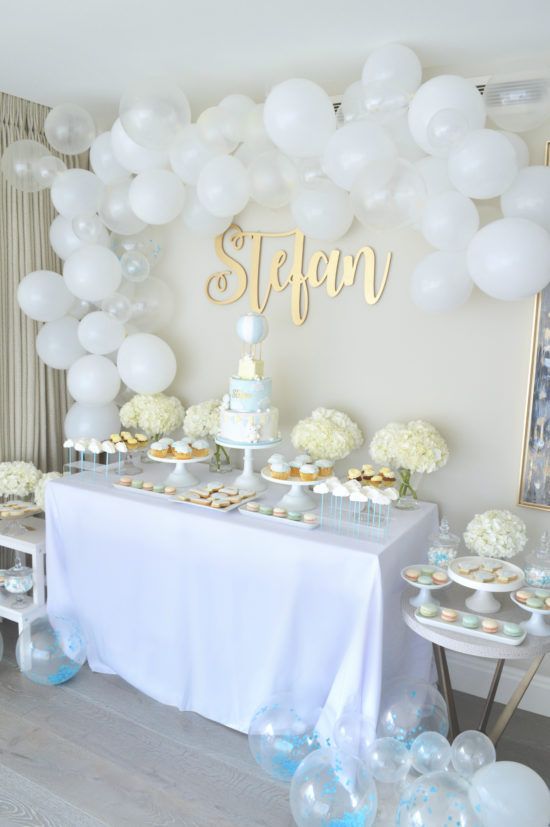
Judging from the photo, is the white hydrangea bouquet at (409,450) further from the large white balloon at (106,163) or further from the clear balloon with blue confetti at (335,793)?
the large white balloon at (106,163)

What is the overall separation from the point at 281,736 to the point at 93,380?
1.74 metres

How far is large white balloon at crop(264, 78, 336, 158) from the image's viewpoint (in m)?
2.36

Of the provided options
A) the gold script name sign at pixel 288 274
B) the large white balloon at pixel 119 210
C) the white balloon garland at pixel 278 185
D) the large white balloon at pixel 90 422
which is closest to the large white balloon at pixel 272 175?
the white balloon garland at pixel 278 185

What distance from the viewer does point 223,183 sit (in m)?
2.63

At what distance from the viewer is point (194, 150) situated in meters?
2.71

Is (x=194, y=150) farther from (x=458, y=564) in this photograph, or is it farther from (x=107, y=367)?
(x=458, y=564)

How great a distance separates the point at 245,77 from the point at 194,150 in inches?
17.3

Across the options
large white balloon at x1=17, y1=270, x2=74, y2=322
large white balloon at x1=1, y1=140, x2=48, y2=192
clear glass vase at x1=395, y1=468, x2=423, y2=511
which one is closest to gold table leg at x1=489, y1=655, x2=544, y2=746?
clear glass vase at x1=395, y1=468, x2=423, y2=511

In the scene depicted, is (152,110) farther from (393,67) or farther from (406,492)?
(406,492)

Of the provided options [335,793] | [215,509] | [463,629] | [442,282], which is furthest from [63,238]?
[335,793]

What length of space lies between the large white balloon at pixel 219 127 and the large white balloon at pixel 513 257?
1.07m

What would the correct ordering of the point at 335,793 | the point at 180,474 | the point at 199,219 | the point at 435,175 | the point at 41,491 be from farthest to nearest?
the point at 41,491 < the point at 199,219 < the point at 180,474 < the point at 435,175 < the point at 335,793

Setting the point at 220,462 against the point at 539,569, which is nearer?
the point at 539,569

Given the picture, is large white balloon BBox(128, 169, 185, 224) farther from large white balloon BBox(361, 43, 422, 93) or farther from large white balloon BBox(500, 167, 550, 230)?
large white balloon BBox(500, 167, 550, 230)
